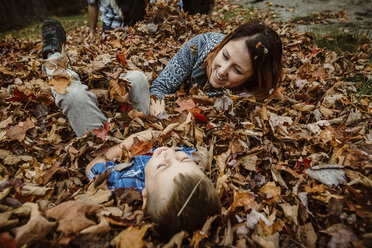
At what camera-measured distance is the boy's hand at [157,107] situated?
85.5 inches

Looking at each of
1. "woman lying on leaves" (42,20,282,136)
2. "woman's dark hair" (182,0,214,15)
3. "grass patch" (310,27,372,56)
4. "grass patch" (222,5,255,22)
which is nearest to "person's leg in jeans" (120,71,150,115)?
"woman lying on leaves" (42,20,282,136)

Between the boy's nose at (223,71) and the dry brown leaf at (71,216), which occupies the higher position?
the boy's nose at (223,71)

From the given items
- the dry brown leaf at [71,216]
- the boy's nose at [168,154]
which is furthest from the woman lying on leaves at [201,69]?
the dry brown leaf at [71,216]

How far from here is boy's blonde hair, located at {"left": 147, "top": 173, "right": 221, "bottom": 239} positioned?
115 centimetres

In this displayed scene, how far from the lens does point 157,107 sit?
2201 millimetres

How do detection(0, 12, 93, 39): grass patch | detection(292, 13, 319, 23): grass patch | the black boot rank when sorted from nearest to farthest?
the black boot → detection(292, 13, 319, 23): grass patch → detection(0, 12, 93, 39): grass patch

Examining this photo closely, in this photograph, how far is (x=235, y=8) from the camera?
26.0 feet

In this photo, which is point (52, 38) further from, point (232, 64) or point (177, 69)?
point (232, 64)

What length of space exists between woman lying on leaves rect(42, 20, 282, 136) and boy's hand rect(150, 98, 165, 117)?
67mm

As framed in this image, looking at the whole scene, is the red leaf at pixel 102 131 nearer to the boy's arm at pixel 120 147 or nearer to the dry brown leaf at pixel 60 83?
the boy's arm at pixel 120 147

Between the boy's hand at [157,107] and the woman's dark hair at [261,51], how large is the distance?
689mm

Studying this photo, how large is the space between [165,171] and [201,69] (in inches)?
60.7

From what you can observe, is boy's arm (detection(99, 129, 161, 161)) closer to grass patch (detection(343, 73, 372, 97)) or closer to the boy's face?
the boy's face

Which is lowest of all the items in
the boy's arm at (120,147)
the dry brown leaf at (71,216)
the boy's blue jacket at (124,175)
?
the boy's blue jacket at (124,175)
